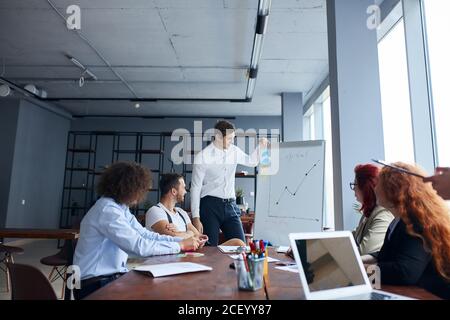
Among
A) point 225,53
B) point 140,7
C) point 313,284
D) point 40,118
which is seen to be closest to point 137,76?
point 225,53

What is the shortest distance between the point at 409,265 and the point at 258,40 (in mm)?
3494

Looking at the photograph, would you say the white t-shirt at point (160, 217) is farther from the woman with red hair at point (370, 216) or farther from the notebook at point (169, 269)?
the woman with red hair at point (370, 216)

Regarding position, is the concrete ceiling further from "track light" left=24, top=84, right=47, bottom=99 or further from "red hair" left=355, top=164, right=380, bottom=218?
→ "red hair" left=355, top=164, right=380, bottom=218

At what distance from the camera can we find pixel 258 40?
4125 millimetres

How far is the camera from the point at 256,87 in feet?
20.2

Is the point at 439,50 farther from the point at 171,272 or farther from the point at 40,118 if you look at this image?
the point at 40,118

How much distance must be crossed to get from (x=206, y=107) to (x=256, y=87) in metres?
1.69

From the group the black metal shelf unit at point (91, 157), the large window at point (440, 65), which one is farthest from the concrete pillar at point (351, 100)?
the black metal shelf unit at point (91, 157)

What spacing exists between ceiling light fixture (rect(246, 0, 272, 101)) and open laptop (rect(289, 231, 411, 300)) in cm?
286

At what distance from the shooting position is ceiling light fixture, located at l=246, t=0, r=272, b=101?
3381mm

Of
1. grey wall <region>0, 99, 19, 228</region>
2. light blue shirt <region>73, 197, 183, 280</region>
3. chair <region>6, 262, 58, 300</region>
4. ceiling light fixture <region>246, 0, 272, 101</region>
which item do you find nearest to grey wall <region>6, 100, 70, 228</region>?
grey wall <region>0, 99, 19, 228</region>

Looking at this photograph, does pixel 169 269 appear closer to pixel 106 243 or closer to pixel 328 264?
pixel 106 243

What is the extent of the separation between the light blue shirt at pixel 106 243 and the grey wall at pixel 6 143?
6.05m
